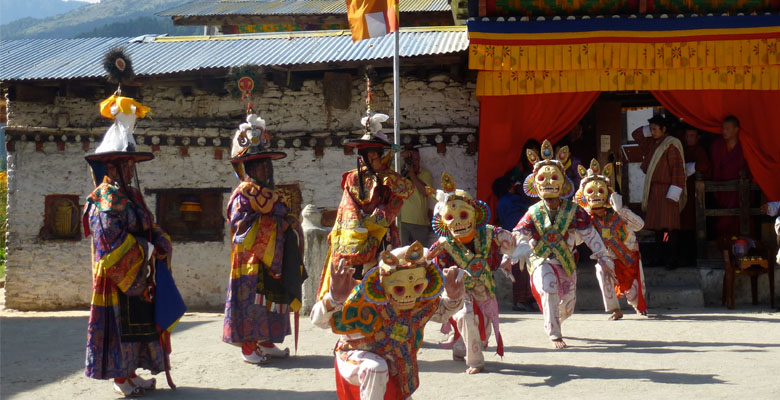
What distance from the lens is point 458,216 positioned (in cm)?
643

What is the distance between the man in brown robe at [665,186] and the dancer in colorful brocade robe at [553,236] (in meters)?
2.93

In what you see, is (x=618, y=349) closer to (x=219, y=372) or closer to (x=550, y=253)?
(x=550, y=253)

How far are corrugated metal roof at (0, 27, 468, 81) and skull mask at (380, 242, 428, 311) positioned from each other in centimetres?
586

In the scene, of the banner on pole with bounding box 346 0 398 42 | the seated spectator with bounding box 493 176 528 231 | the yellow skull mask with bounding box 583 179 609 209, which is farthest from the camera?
the seated spectator with bounding box 493 176 528 231

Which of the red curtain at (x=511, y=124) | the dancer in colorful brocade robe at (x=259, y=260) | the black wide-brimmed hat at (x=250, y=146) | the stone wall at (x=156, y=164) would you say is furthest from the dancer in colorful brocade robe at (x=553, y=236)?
the stone wall at (x=156, y=164)

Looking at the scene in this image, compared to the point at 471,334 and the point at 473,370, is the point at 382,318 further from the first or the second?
the point at 473,370

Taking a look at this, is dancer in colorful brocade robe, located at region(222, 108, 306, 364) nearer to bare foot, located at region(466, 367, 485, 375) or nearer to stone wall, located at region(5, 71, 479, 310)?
bare foot, located at region(466, 367, 485, 375)

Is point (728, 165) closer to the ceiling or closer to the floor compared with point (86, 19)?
closer to the floor

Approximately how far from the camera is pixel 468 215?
6.45 meters

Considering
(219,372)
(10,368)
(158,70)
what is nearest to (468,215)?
(219,372)

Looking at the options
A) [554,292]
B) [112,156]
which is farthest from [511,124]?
[112,156]

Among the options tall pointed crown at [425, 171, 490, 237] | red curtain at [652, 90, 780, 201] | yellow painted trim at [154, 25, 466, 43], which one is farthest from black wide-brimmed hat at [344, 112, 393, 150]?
yellow painted trim at [154, 25, 466, 43]

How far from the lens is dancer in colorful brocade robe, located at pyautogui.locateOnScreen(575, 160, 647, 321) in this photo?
870 centimetres

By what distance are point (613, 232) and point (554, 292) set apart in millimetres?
1831
